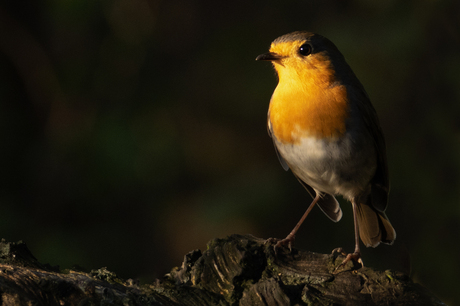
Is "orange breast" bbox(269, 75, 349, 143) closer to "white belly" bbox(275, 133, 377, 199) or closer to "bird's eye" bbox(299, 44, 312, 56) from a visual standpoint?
"white belly" bbox(275, 133, 377, 199)

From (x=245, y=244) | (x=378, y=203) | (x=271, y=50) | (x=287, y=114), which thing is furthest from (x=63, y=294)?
(x=378, y=203)

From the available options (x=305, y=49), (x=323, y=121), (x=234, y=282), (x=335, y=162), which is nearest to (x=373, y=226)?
(x=335, y=162)

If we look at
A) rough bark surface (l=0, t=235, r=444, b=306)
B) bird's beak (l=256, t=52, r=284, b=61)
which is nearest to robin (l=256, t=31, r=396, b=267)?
bird's beak (l=256, t=52, r=284, b=61)

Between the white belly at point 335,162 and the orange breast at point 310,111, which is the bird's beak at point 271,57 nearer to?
the orange breast at point 310,111

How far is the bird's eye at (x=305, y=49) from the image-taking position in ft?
7.98

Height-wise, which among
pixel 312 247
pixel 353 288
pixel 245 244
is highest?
pixel 245 244

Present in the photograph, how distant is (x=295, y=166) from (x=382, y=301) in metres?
0.97

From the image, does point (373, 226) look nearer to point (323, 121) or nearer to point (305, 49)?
point (323, 121)

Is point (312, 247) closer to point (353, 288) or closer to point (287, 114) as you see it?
point (287, 114)

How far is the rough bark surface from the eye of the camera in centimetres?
142

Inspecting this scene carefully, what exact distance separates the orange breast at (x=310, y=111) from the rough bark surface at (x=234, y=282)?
680 mm

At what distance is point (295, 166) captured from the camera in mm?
2449

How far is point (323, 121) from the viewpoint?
226cm

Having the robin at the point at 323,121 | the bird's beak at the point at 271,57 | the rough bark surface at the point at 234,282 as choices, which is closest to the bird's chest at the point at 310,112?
the robin at the point at 323,121
